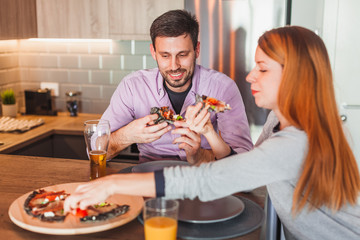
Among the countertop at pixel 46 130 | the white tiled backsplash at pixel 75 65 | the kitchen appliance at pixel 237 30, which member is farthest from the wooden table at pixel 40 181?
the white tiled backsplash at pixel 75 65

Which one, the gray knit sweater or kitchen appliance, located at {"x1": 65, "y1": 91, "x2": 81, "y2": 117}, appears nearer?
the gray knit sweater

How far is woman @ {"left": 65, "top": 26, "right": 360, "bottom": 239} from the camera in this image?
1.26 m

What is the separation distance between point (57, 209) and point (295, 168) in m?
0.76

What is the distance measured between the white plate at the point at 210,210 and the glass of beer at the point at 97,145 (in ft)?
1.36

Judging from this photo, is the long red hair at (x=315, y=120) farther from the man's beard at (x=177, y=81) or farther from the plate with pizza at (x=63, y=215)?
the man's beard at (x=177, y=81)

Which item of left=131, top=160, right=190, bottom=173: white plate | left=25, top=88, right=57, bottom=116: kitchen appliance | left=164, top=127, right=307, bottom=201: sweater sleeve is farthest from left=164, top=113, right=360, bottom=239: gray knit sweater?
left=25, top=88, right=57, bottom=116: kitchen appliance

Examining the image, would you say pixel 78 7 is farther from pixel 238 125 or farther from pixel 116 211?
pixel 116 211

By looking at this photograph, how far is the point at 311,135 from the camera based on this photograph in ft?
4.25

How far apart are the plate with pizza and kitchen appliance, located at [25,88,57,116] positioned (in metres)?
2.39

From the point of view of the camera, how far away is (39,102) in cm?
375

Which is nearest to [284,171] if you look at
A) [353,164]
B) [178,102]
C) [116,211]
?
[353,164]

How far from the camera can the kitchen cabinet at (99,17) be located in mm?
3252

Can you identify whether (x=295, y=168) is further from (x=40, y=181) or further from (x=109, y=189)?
(x=40, y=181)

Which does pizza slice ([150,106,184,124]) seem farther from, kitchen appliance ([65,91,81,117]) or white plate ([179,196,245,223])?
A: kitchen appliance ([65,91,81,117])
